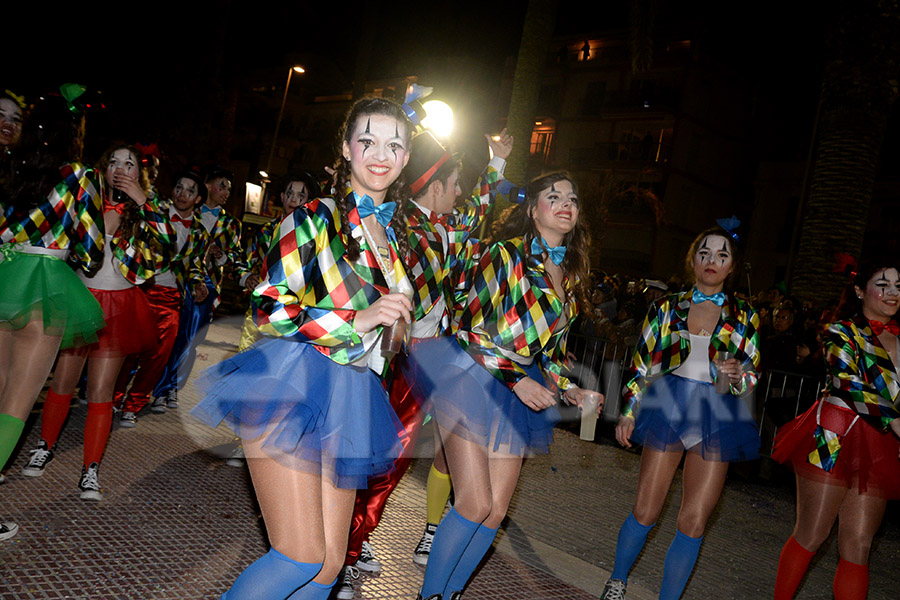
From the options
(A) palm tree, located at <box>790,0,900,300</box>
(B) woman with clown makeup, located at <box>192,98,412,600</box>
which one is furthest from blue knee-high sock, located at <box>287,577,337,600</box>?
(A) palm tree, located at <box>790,0,900,300</box>

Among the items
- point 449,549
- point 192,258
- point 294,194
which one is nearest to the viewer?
point 449,549

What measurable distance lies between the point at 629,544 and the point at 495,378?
4.61 feet

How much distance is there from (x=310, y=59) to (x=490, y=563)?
56.0 meters

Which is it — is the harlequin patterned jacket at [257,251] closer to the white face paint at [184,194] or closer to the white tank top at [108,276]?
the white face paint at [184,194]

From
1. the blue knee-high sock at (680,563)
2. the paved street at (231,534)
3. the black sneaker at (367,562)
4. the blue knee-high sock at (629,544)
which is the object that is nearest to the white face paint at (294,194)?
the paved street at (231,534)

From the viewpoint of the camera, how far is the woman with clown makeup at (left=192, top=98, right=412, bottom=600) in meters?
2.13

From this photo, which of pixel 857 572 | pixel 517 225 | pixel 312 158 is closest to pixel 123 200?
pixel 517 225

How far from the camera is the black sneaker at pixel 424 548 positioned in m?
4.08

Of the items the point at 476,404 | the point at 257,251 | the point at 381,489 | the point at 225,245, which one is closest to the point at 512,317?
the point at 476,404

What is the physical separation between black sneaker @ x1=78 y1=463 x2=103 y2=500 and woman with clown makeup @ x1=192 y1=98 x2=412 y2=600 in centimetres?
226

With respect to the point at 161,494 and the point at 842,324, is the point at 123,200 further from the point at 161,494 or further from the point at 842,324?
the point at 842,324

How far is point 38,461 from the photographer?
14.2 ft

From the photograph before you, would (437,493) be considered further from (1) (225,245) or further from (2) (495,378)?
(1) (225,245)

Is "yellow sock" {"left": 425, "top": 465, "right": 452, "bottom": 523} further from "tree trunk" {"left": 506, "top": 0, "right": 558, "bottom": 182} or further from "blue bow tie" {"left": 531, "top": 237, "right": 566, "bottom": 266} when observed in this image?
"tree trunk" {"left": 506, "top": 0, "right": 558, "bottom": 182}
